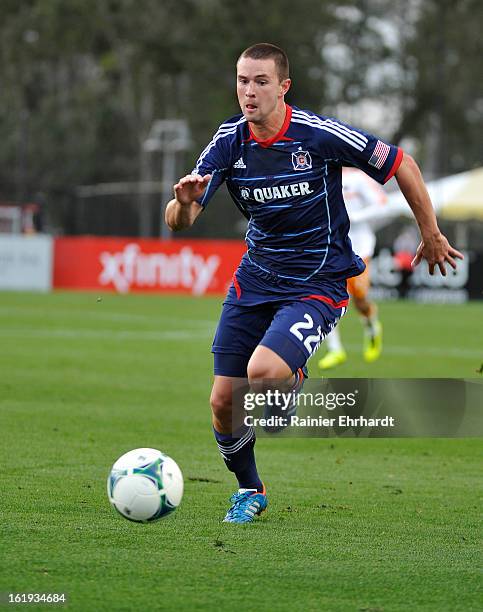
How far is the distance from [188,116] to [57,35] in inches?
243

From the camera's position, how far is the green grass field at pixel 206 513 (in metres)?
4.89

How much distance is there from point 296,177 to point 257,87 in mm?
504

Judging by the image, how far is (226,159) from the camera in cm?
646

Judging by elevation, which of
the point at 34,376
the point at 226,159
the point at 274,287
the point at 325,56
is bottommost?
the point at 34,376

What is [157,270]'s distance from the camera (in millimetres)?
31500

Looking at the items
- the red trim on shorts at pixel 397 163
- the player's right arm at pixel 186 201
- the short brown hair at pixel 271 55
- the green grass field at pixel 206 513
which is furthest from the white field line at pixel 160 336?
the player's right arm at pixel 186 201

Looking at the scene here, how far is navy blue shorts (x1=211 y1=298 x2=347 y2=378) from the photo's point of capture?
20.5ft

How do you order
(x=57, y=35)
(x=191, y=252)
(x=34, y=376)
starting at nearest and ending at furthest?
(x=34, y=376) → (x=191, y=252) → (x=57, y=35)

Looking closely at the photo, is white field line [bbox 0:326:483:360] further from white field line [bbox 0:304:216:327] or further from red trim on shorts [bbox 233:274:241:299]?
red trim on shorts [bbox 233:274:241:299]

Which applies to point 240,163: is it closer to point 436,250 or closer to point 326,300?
point 326,300

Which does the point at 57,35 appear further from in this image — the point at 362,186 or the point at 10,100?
the point at 362,186

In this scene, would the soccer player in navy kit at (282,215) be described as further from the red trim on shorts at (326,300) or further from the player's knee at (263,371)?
the player's knee at (263,371)

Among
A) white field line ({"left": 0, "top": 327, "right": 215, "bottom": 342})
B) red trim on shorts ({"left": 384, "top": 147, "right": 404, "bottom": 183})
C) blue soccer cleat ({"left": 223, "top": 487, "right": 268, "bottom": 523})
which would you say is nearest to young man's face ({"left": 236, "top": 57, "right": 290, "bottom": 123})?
red trim on shorts ({"left": 384, "top": 147, "right": 404, "bottom": 183})

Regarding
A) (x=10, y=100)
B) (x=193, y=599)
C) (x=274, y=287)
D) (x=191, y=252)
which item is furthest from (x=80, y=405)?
(x=10, y=100)
